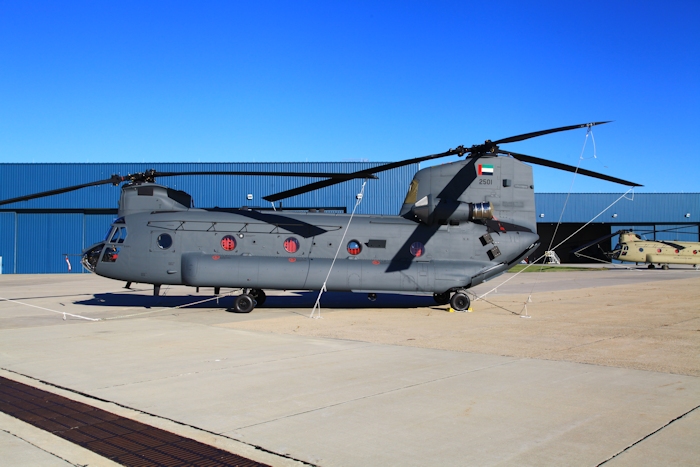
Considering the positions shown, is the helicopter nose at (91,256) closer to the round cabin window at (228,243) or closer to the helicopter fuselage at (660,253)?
the round cabin window at (228,243)

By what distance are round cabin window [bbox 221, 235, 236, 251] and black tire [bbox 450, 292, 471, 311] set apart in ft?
19.9

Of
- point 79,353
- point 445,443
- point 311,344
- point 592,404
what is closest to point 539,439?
point 445,443

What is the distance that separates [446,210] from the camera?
14.8 meters

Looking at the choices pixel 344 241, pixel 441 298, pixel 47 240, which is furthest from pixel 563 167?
pixel 47 240

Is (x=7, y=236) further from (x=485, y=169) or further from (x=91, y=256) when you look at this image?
(x=485, y=169)

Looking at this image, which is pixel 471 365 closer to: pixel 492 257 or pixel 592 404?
pixel 592 404

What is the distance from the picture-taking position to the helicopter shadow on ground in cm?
1644

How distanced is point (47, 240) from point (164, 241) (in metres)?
30.7

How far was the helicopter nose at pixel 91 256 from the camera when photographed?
15.1 metres

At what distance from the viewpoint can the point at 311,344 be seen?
966 centimetres

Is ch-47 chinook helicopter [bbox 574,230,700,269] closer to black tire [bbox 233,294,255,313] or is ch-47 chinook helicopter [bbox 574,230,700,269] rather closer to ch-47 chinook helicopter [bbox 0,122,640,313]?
ch-47 chinook helicopter [bbox 0,122,640,313]

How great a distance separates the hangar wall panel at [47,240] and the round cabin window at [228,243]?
29993 millimetres

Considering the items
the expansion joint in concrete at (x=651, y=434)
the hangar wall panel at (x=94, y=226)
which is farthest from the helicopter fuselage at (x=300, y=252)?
the hangar wall panel at (x=94, y=226)

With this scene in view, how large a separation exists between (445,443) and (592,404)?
2065mm
